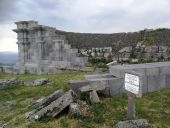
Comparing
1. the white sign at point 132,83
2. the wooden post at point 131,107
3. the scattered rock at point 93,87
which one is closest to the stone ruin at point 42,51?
the scattered rock at point 93,87

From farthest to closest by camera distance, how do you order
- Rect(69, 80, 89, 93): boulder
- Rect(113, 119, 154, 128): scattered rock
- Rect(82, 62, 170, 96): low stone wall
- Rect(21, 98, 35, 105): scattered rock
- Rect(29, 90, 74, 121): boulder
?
Rect(21, 98, 35, 105): scattered rock < Rect(82, 62, 170, 96): low stone wall < Rect(69, 80, 89, 93): boulder < Rect(29, 90, 74, 121): boulder < Rect(113, 119, 154, 128): scattered rock

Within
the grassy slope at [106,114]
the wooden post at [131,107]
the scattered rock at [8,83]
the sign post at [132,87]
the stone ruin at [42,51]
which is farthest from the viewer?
the stone ruin at [42,51]

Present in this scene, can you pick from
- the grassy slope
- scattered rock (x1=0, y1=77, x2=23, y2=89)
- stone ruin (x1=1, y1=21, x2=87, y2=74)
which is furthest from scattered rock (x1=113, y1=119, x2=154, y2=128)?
stone ruin (x1=1, y1=21, x2=87, y2=74)

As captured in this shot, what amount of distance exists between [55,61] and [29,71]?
2540mm

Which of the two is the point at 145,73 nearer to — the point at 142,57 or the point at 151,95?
the point at 151,95

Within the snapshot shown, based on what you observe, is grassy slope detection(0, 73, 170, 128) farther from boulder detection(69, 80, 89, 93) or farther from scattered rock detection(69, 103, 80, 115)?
boulder detection(69, 80, 89, 93)

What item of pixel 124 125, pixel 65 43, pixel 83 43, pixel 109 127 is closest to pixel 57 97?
pixel 109 127

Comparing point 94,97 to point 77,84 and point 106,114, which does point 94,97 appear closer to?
point 106,114

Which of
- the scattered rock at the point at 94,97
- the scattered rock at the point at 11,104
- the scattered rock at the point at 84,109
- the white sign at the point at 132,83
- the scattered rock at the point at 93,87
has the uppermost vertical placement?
the white sign at the point at 132,83

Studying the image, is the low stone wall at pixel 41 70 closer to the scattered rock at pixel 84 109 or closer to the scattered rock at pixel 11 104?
the scattered rock at pixel 11 104

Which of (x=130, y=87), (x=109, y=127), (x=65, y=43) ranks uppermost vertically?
(x=65, y=43)

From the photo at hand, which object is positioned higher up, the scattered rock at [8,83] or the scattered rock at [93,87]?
the scattered rock at [93,87]

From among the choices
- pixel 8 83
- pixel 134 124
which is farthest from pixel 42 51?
pixel 134 124

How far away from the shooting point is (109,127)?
8273 mm
